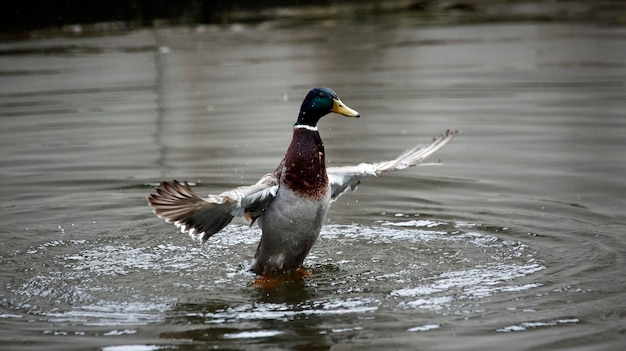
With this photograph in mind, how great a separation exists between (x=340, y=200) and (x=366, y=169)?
5.85 ft

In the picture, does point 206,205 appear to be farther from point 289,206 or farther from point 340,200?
point 340,200

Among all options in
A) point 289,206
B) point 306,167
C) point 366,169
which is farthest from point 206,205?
point 366,169

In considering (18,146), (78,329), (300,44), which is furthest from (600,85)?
(78,329)

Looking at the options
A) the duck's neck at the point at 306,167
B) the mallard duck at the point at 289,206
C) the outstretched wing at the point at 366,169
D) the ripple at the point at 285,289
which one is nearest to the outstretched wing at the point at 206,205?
the mallard duck at the point at 289,206

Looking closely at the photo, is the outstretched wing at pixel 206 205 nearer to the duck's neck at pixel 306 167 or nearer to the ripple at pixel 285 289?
the duck's neck at pixel 306 167

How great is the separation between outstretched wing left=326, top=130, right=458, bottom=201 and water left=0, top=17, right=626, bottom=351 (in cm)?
42

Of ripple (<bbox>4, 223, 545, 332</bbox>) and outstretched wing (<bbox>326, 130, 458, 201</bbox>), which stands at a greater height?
outstretched wing (<bbox>326, 130, 458, 201</bbox>)

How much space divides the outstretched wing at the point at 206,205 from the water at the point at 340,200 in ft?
1.26

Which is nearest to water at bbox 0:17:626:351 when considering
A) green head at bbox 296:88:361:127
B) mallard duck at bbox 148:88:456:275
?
mallard duck at bbox 148:88:456:275

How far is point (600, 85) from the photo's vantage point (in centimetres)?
1283

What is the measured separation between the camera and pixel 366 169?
6.80 meters

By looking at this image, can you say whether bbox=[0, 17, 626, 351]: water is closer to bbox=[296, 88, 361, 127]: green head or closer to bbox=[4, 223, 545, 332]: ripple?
bbox=[4, 223, 545, 332]: ripple

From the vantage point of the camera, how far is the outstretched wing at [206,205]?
5.64 metres

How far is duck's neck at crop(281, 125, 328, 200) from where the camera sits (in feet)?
20.1
